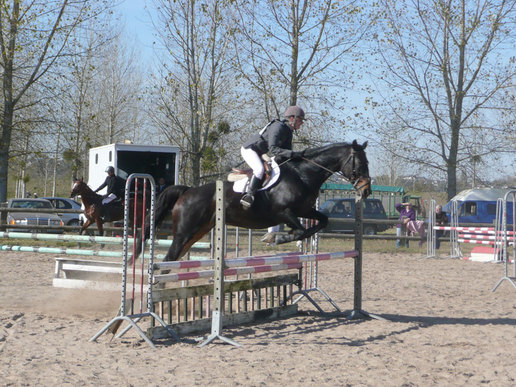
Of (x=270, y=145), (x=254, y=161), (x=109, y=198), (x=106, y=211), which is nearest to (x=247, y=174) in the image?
(x=254, y=161)

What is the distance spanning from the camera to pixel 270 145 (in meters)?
6.64

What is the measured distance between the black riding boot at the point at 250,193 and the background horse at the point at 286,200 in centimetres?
9

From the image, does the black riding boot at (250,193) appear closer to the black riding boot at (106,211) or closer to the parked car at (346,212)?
the black riding boot at (106,211)

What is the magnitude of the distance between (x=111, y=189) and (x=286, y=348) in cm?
959

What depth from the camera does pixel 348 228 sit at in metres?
21.0

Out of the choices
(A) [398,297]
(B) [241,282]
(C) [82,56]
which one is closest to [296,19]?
(C) [82,56]

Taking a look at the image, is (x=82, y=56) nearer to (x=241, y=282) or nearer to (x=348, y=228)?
(x=348, y=228)

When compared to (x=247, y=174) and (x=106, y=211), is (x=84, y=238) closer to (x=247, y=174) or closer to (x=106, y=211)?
(x=247, y=174)

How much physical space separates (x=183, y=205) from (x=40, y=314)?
193cm

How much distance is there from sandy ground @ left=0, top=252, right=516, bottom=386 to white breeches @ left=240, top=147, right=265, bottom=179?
162 centimetres

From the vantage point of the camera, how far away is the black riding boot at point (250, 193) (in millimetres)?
6621

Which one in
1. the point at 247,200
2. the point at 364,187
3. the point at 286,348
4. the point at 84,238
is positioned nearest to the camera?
the point at 286,348

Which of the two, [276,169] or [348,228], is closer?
[276,169]

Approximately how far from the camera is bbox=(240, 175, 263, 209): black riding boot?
662cm
